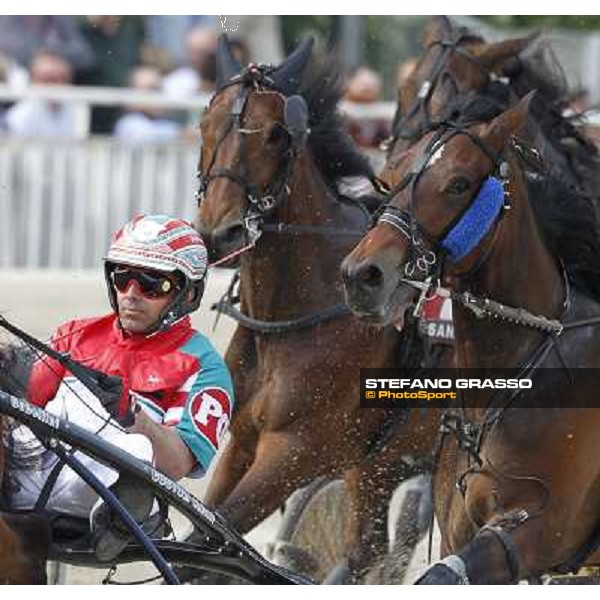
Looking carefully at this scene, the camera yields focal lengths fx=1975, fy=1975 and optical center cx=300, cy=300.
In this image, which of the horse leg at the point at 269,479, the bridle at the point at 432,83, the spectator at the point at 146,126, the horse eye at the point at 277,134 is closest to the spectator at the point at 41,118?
the spectator at the point at 146,126

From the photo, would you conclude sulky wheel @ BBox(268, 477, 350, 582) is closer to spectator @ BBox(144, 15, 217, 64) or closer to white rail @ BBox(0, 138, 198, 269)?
white rail @ BBox(0, 138, 198, 269)

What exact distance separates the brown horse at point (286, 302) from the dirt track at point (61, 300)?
1763 millimetres

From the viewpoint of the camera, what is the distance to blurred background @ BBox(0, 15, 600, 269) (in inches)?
399

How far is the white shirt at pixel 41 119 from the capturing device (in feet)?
33.8

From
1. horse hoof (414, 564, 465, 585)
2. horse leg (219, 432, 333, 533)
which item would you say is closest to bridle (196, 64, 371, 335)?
horse leg (219, 432, 333, 533)

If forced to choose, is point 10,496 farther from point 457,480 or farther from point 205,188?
point 205,188

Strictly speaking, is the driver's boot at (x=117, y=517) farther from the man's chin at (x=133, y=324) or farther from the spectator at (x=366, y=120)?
the spectator at (x=366, y=120)

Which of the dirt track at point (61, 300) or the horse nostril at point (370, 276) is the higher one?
the horse nostril at point (370, 276)

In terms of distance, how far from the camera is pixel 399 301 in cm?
475

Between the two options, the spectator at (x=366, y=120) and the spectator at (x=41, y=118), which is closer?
the spectator at (x=41, y=118)

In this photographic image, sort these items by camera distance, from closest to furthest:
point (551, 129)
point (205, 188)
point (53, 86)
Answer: point (205, 188) < point (551, 129) < point (53, 86)
